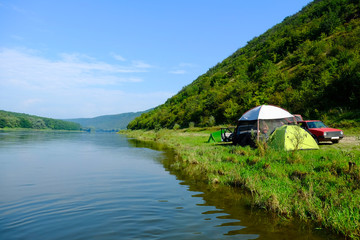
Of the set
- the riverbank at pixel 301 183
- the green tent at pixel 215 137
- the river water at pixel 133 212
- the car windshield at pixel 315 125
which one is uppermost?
the car windshield at pixel 315 125

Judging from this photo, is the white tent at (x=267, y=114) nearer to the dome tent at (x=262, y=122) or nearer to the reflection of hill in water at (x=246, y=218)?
the dome tent at (x=262, y=122)

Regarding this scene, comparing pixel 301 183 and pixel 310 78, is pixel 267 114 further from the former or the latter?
pixel 310 78

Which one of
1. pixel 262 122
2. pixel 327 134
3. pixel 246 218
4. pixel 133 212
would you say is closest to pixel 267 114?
pixel 262 122

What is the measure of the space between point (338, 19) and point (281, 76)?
84.6 feet

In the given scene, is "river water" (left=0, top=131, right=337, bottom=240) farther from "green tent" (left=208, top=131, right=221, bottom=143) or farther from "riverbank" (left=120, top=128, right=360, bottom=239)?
"green tent" (left=208, top=131, right=221, bottom=143)

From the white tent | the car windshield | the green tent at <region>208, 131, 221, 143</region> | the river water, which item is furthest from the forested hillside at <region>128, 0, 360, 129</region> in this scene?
the river water

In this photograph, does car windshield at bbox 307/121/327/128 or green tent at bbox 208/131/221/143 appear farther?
green tent at bbox 208/131/221/143

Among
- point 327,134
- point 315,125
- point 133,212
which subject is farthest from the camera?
point 315,125

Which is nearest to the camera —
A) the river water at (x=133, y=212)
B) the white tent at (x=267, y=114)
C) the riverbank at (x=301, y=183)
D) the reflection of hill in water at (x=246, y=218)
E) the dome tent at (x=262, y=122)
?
the reflection of hill in water at (x=246, y=218)

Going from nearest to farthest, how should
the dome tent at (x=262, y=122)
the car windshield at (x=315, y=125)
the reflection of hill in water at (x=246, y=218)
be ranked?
the reflection of hill in water at (x=246, y=218)
the dome tent at (x=262, y=122)
the car windshield at (x=315, y=125)

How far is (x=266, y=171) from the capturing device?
9875mm

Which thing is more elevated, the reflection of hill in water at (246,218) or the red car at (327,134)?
the red car at (327,134)

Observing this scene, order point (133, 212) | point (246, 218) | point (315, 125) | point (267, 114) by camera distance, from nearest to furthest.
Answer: point (246, 218), point (133, 212), point (267, 114), point (315, 125)

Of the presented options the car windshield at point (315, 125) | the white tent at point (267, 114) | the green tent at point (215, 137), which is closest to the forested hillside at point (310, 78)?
the car windshield at point (315, 125)
